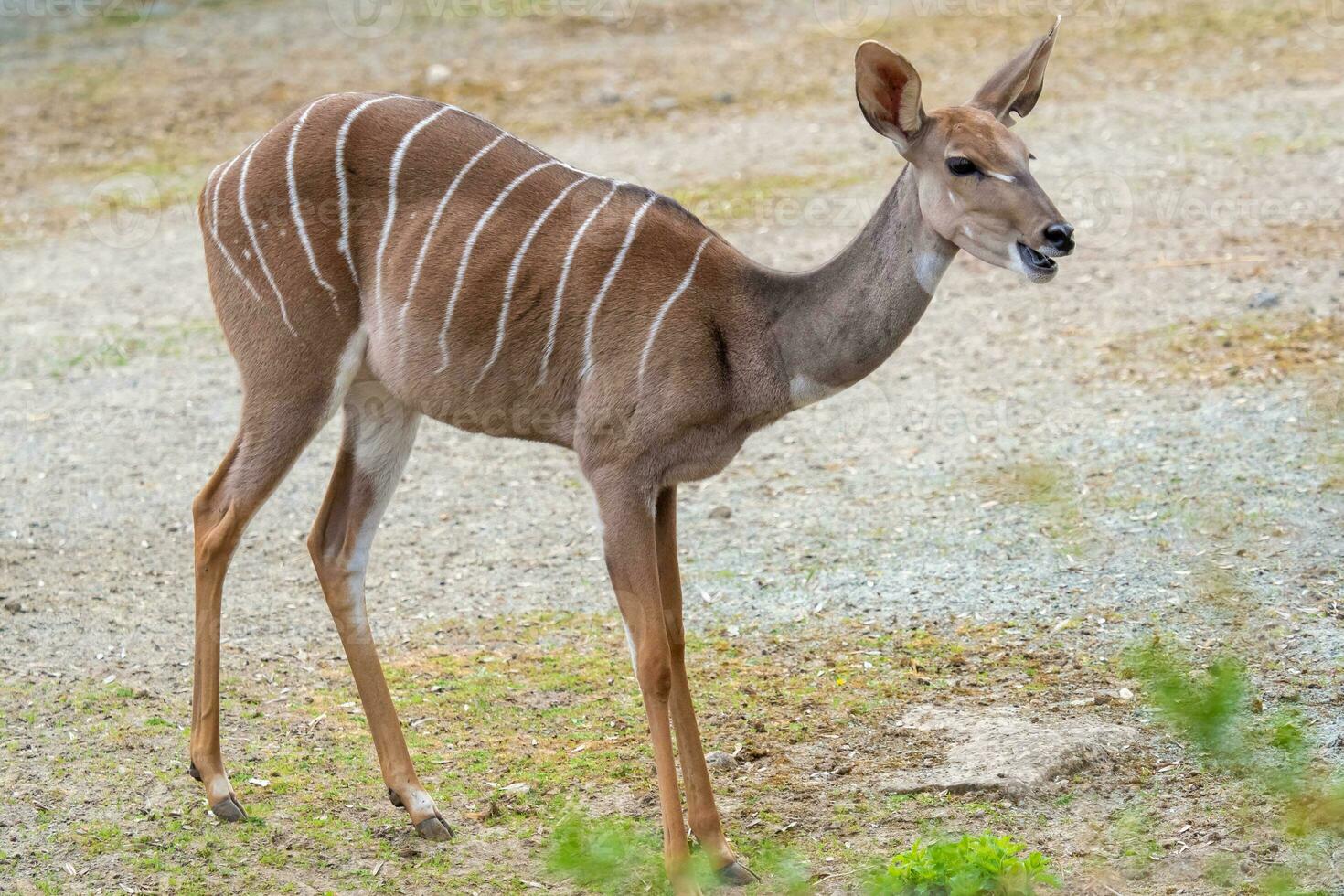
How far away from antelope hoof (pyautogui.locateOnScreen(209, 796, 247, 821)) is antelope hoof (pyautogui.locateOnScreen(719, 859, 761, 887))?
1.38 m

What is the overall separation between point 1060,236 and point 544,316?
54.8 inches

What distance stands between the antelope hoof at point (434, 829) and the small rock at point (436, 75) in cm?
961

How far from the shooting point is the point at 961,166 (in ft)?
12.8

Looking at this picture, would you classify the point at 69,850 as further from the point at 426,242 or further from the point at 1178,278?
the point at 1178,278

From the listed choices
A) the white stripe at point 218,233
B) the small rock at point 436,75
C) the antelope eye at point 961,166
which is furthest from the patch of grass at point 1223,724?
the small rock at point 436,75

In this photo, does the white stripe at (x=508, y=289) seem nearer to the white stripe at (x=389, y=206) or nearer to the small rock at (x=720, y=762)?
the white stripe at (x=389, y=206)

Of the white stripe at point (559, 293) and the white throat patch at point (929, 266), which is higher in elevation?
the white throat patch at point (929, 266)

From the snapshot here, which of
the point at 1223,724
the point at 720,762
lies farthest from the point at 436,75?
the point at 1223,724

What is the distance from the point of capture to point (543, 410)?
14.2 feet

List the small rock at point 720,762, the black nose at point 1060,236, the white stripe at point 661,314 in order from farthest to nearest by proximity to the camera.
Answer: the small rock at point 720,762 < the white stripe at point 661,314 < the black nose at point 1060,236

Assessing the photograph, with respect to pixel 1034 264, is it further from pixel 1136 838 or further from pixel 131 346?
pixel 131 346

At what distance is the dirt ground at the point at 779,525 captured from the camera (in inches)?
172

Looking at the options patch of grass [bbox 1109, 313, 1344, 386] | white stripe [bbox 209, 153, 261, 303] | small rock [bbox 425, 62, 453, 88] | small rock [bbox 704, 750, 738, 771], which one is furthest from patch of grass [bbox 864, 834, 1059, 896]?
small rock [bbox 425, 62, 453, 88]

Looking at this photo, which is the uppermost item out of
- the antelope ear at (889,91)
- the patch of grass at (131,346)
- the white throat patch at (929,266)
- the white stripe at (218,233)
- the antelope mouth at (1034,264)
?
the antelope ear at (889,91)
